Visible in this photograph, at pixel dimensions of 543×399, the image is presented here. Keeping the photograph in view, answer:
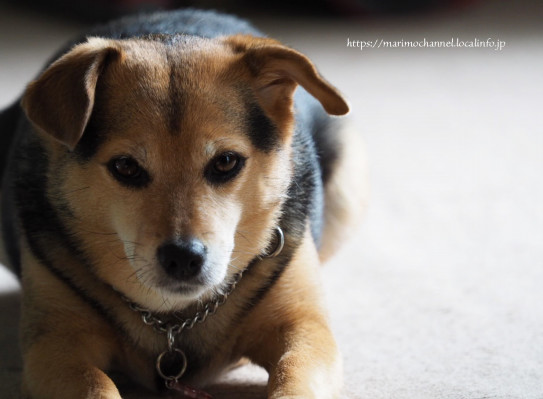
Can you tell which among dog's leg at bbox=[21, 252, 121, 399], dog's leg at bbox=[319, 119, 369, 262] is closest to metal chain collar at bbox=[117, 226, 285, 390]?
dog's leg at bbox=[21, 252, 121, 399]

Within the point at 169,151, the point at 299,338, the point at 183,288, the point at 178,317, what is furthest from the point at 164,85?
the point at 299,338

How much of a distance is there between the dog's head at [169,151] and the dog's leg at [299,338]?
152 millimetres

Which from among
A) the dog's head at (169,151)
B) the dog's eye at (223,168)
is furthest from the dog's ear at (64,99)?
the dog's eye at (223,168)

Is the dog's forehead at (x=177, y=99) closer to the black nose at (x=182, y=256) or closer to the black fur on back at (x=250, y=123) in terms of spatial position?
the black fur on back at (x=250, y=123)

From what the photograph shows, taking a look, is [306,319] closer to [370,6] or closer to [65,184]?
[65,184]

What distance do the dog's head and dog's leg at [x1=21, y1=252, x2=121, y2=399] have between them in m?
0.13

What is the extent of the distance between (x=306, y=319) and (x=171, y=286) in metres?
0.48

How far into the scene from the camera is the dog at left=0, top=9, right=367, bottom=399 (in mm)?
2090

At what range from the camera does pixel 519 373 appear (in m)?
2.47

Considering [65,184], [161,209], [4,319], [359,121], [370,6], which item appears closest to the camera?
[161,209]

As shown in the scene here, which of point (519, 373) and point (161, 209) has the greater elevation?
point (161, 209)

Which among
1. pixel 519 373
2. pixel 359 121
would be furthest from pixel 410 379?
pixel 359 121

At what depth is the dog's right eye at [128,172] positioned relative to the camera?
210cm

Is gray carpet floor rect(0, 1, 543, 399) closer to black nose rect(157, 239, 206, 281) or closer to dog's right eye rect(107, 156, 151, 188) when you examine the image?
black nose rect(157, 239, 206, 281)
